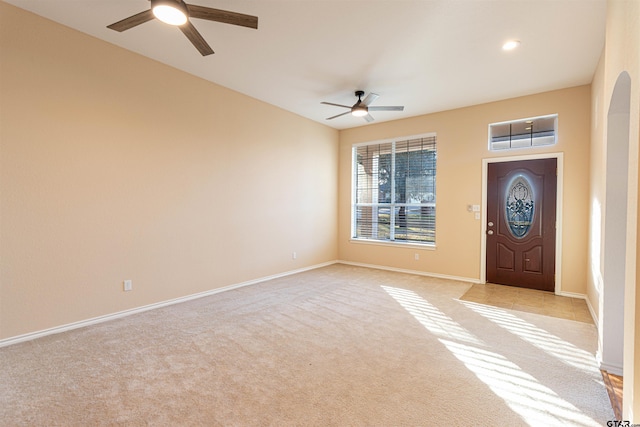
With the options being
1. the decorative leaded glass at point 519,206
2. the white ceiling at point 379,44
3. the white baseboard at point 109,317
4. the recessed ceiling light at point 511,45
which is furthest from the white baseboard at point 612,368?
the white baseboard at point 109,317

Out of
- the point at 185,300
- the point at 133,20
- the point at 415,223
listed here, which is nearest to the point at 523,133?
the point at 415,223

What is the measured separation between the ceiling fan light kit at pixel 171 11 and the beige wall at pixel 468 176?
15.3 ft

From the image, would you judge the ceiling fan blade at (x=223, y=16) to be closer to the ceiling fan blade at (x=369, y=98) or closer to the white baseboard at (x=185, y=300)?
the ceiling fan blade at (x=369, y=98)

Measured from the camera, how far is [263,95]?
4957 mm

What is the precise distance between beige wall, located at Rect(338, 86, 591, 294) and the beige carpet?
5.24 ft

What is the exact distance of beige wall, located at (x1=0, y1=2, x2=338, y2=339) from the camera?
2.87 metres

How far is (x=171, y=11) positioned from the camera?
2238 millimetres

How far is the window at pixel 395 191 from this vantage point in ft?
19.3

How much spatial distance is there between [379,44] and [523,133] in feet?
10.5

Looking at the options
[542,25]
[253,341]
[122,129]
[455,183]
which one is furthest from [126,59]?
[455,183]

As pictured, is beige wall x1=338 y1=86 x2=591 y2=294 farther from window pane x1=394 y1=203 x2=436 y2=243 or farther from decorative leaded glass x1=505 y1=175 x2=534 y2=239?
decorative leaded glass x1=505 y1=175 x2=534 y2=239

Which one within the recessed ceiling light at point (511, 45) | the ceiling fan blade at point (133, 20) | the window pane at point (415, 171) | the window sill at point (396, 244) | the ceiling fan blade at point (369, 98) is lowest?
the window sill at point (396, 244)

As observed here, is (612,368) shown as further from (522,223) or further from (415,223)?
(415,223)

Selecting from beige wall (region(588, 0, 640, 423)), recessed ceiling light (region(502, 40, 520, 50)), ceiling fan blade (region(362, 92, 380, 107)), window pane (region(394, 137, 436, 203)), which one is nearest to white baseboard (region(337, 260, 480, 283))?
window pane (region(394, 137, 436, 203))
